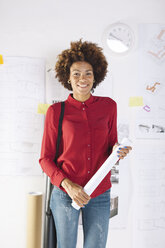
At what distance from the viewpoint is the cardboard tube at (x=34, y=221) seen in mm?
1287

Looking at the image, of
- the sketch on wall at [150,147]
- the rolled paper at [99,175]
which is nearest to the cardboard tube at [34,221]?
the rolled paper at [99,175]

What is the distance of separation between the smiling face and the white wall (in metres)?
0.37

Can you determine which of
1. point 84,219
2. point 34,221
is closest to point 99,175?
point 84,219

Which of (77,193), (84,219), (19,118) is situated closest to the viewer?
(77,193)

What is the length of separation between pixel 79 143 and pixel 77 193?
23 cm

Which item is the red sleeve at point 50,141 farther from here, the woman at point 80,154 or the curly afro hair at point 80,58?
the curly afro hair at point 80,58

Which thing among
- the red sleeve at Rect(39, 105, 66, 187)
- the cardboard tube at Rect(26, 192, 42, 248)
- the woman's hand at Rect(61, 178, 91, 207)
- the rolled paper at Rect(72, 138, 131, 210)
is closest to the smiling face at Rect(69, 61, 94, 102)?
the red sleeve at Rect(39, 105, 66, 187)

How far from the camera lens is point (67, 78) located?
1.19m

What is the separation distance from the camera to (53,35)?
143cm

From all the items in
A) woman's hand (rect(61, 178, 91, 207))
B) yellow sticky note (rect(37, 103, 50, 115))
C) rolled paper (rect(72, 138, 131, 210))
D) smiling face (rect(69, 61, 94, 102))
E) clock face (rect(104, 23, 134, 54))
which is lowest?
woman's hand (rect(61, 178, 91, 207))

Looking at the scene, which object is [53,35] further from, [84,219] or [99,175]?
[84,219]

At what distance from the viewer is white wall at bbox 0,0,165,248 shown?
4.61 feet

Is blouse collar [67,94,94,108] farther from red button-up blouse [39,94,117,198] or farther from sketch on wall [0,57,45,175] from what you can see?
sketch on wall [0,57,45,175]

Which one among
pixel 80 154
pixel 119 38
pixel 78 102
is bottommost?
pixel 80 154
